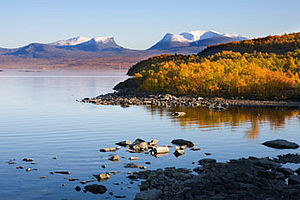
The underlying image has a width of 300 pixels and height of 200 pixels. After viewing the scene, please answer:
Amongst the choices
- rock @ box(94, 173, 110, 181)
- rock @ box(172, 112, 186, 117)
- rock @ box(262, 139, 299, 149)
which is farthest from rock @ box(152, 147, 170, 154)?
rock @ box(172, 112, 186, 117)

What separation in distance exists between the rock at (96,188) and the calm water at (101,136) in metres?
0.17

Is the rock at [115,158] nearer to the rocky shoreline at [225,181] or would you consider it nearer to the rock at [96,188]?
the rocky shoreline at [225,181]

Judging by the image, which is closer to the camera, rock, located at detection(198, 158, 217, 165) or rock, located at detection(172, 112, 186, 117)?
rock, located at detection(198, 158, 217, 165)

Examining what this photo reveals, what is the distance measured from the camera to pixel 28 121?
2766 cm

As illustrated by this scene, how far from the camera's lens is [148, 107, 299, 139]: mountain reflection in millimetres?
25453

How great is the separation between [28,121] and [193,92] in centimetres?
2111

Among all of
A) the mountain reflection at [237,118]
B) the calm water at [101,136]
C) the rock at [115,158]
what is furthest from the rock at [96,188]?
the mountain reflection at [237,118]

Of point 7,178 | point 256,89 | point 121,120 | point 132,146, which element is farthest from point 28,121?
point 256,89

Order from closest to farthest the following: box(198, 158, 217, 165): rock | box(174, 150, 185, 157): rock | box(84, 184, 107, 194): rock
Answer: box(84, 184, 107, 194): rock → box(198, 158, 217, 165): rock → box(174, 150, 185, 157): rock

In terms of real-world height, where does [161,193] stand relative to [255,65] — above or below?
below

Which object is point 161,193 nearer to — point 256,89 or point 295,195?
point 295,195

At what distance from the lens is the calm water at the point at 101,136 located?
13.7 metres

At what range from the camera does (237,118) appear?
1133 inches

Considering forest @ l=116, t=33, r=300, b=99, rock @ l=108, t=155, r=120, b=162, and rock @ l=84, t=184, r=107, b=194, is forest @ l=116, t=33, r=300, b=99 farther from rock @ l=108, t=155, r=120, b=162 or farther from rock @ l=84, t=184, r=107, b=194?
rock @ l=84, t=184, r=107, b=194
